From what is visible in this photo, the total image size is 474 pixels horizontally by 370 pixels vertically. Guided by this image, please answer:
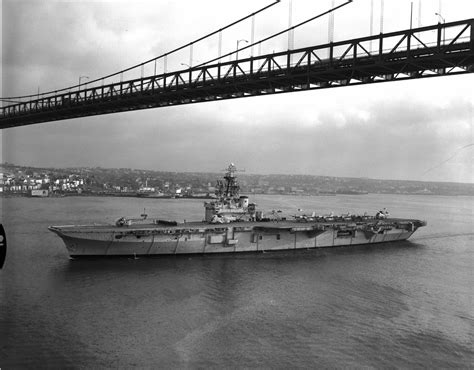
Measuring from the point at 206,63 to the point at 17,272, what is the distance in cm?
1033

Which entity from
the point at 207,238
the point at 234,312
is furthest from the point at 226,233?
the point at 234,312

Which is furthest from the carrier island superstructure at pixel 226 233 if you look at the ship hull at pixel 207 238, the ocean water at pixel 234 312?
the ocean water at pixel 234 312

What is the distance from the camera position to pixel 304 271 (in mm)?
16984

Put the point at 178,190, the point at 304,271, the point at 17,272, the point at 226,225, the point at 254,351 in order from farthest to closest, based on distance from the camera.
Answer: the point at 178,190 → the point at 226,225 → the point at 304,271 → the point at 17,272 → the point at 254,351

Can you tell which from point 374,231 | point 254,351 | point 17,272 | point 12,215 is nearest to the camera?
point 254,351

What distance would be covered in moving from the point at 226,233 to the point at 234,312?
7745mm

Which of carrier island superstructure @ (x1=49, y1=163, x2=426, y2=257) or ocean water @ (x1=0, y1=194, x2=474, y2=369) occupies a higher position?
carrier island superstructure @ (x1=49, y1=163, x2=426, y2=257)

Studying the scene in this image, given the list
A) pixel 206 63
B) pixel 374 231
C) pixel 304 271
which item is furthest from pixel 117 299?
pixel 374 231

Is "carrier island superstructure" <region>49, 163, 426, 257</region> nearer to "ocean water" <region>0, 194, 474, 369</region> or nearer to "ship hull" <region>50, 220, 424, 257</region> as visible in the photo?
"ship hull" <region>50, 220, 424, 257</region>

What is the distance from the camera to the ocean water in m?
9.09

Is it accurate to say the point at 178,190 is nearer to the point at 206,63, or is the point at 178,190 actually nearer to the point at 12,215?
the point at 12,215

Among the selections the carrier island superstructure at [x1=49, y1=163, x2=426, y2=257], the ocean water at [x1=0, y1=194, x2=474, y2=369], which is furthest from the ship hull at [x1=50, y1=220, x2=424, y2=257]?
the ocean water at [x1=0, y1=194, x2=474, y2=369]

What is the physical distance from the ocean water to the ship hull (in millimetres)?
636

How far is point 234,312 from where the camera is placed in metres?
11.8
